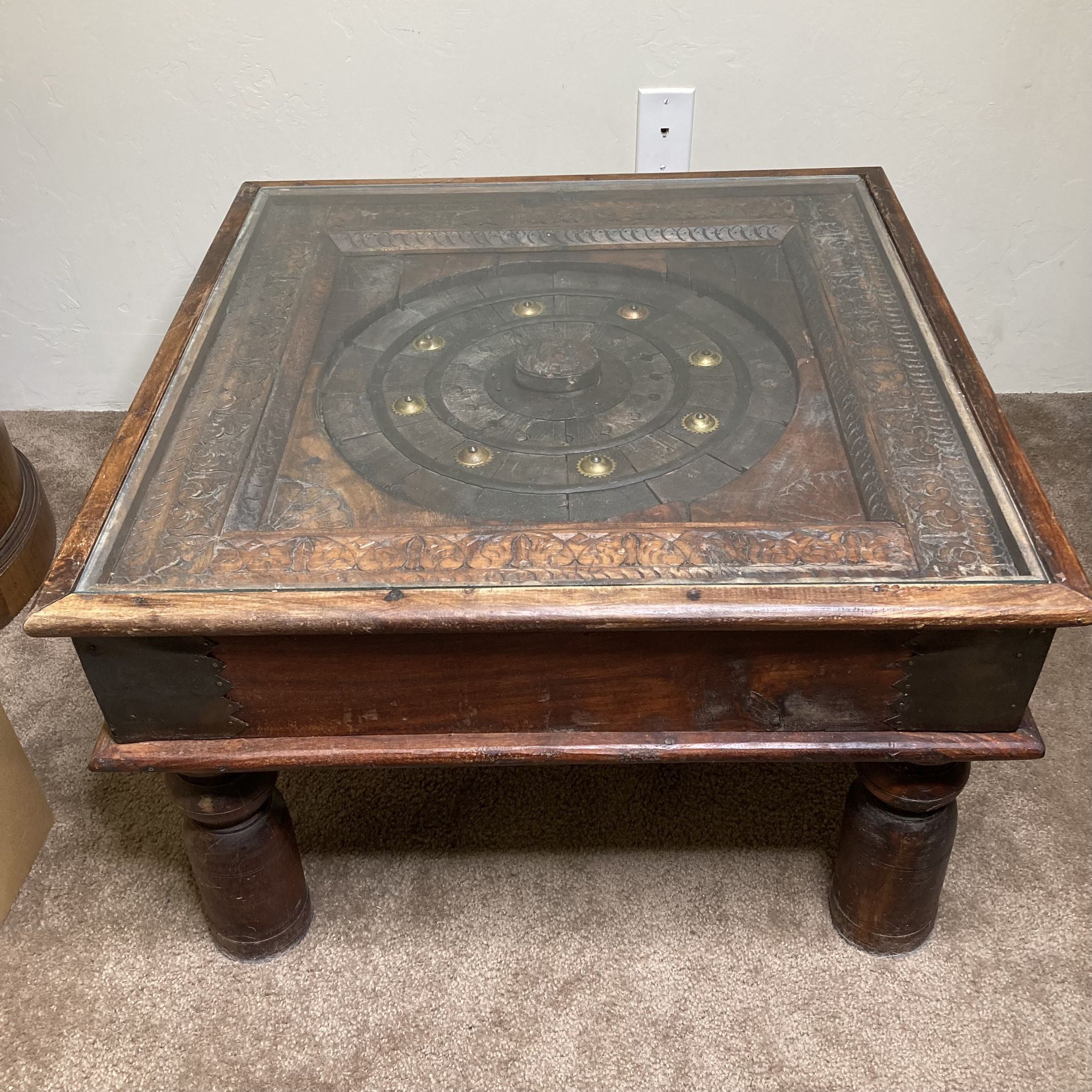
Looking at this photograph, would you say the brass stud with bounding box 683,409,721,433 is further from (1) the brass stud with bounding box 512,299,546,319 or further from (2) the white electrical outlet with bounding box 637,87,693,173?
(2) the white electrical outlet with bounding box 637,87,693,173

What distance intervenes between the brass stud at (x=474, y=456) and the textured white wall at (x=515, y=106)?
2.69 ft

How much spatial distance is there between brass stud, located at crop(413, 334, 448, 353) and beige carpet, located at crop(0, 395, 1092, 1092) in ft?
1.73

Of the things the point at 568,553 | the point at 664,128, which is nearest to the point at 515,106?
the point at 664,128

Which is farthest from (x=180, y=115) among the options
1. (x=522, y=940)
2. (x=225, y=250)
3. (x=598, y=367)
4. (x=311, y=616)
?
(x=522, y=940)

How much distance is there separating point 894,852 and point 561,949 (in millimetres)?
374

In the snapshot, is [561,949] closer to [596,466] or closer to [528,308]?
[596,466]

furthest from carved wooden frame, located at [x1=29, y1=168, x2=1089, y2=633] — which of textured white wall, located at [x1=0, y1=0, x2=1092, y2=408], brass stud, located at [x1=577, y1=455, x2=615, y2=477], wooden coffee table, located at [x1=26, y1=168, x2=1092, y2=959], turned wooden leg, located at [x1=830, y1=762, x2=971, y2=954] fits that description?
textured white wall, located at [x1=0, y1=0, x2=1092, y2=408]

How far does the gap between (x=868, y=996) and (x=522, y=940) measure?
0.37 m

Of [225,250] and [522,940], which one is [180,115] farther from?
[522,940]

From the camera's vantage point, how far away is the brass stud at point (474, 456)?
111 centimetres

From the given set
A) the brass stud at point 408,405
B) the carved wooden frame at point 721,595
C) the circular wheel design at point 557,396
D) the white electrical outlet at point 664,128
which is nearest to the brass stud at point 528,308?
the circular wheel design at point 557,396

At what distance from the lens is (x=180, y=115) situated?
5.72 ft

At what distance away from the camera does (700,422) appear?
116 centimetres

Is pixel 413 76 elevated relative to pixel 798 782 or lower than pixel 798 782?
elevated
